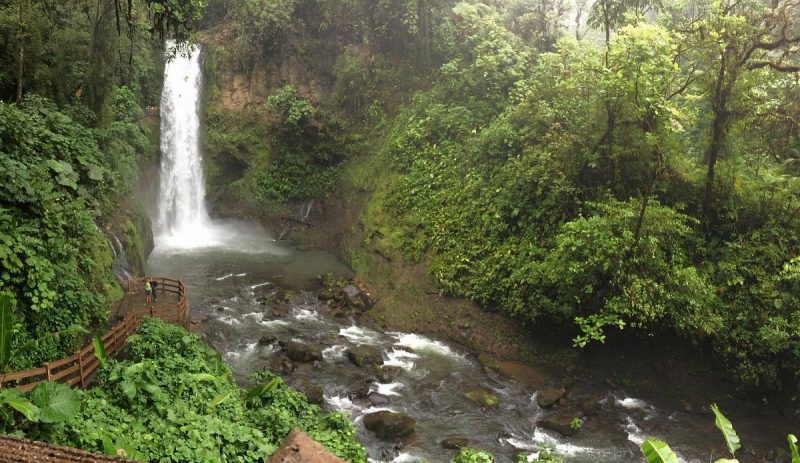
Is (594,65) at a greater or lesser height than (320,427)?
greater

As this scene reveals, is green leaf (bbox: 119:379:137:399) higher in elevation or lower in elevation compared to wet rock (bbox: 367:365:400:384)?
higher

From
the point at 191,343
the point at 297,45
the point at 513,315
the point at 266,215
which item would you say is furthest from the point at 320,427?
the point at 297,45

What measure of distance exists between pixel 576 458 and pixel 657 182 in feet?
28.0

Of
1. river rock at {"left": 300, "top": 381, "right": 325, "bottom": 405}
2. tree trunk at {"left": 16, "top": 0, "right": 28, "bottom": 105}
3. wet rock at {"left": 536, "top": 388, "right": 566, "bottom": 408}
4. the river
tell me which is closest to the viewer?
the river

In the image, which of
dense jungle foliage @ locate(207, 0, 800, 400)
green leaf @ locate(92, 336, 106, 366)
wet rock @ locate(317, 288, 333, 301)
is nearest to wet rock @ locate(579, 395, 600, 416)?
dense jungle foliage @ locate(207, 0, 800, 400)

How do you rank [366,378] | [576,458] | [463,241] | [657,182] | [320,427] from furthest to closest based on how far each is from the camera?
1. [463,241]
2. [657,182]
3. [366,378]
4. [576,458]
5. [320,427]

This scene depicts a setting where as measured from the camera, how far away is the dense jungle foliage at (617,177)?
1406 centimetres

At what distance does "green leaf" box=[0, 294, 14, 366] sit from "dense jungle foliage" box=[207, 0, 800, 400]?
12.4 m

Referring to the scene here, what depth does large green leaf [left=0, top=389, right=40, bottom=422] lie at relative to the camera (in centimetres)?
671

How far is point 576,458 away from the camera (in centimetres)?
1239

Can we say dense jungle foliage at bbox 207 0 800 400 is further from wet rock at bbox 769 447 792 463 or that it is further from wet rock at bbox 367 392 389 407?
wet rock at bbox 367 392 389 407

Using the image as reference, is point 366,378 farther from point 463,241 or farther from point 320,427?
point 463,241

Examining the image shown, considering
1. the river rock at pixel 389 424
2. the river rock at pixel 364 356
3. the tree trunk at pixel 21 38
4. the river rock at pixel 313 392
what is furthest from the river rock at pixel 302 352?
the tree trunk at pixel 21 38

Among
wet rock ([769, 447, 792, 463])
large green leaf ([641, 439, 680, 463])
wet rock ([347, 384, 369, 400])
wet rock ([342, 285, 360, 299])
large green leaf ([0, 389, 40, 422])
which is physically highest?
large green leaf ([0, 389, 40, 422])
